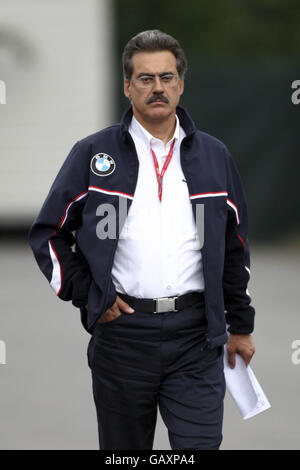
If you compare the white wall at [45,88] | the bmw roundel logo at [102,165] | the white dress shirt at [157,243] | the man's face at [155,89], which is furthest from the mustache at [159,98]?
the white wall at [45,88]

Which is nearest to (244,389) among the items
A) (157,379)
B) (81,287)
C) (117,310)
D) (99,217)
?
(157,379)

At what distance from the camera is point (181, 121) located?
3961 millimetres

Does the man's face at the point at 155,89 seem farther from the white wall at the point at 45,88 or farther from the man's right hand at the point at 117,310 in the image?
the white wall at the point at 45,88

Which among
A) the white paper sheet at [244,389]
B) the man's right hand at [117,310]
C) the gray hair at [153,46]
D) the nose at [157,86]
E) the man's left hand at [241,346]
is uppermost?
the gray hair at [153,46]

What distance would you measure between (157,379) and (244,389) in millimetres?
541

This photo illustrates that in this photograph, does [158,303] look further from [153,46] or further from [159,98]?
[153,46]

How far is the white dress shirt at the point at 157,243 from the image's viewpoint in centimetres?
370

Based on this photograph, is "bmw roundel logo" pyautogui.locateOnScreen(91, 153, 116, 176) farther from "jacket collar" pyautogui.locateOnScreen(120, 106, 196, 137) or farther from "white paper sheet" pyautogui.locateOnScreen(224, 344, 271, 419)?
"white paper sheet" pyautogui.locateOnScreen(224, 344, 271, 419)

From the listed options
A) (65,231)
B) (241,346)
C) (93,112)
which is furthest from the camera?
(93,112)

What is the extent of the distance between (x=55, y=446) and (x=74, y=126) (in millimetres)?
9259

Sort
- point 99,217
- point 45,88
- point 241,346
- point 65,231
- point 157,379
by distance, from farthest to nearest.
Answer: point 45,88, point 241,346, point 65,231, point 157,379, point 99,217

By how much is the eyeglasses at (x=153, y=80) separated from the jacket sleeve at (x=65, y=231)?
14.6 inches

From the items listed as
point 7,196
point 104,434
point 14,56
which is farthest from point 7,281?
point 104,434
